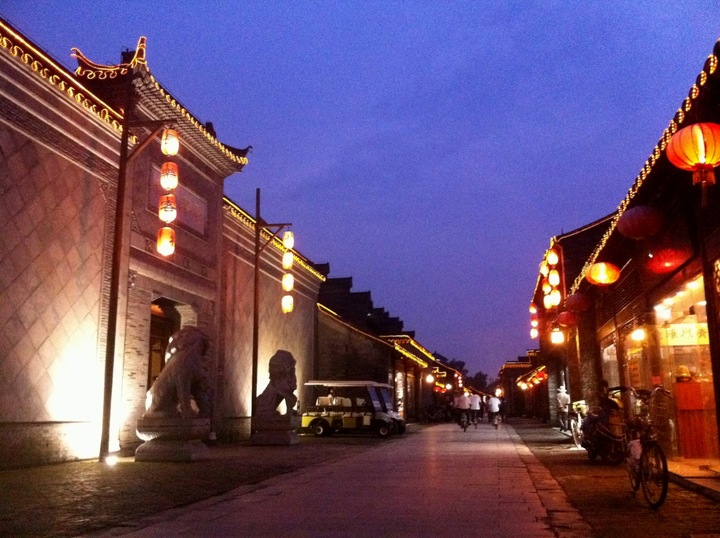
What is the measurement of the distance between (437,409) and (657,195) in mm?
31579

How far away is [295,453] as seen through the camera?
14.1 m

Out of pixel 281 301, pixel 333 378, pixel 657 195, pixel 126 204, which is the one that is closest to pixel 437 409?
pixel 333 378

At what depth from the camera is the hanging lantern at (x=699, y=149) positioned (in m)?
6.71

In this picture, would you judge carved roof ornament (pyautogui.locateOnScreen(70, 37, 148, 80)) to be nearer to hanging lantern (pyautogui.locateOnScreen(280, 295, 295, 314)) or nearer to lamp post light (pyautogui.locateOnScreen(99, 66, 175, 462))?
lamp post light (pyautogui.locateOnScreen(99, 66, 175, 462))

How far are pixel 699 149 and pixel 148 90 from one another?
37.1 feet

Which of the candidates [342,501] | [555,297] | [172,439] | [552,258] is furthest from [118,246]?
[552,258]

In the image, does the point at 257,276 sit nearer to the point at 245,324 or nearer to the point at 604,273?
the point at 245,324

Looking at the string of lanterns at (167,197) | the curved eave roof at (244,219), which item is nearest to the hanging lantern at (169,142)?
the string of lanterns at (167,197)

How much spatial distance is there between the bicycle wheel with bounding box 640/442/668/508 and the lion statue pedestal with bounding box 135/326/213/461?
7.75 metres

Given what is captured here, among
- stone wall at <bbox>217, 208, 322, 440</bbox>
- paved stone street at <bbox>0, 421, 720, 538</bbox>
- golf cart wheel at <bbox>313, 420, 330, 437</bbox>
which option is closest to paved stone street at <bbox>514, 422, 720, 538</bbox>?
paved stone street at <bbox>0, 421, 720, 538</bbox>

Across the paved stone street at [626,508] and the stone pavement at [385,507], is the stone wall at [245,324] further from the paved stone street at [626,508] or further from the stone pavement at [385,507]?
the paved stone street at [626,508]

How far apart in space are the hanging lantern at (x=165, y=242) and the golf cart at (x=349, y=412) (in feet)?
30.1

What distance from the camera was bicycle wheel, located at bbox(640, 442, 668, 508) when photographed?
6.54m

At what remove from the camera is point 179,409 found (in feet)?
40.7
